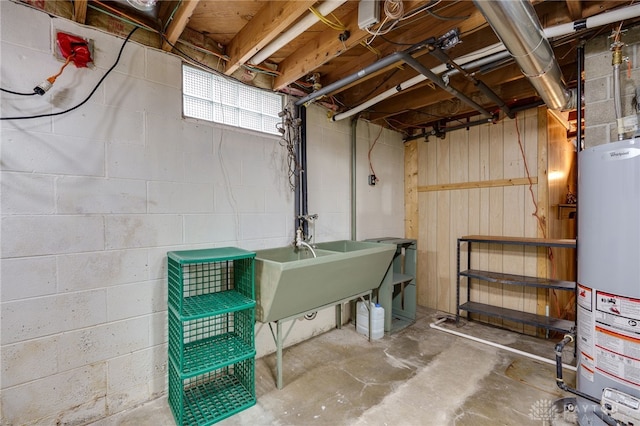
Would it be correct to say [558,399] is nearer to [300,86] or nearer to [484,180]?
[484,180]

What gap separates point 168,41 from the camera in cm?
186

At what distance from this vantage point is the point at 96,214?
5.57 ft

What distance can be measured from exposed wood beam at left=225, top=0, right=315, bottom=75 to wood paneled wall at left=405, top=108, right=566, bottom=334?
2.63 metres

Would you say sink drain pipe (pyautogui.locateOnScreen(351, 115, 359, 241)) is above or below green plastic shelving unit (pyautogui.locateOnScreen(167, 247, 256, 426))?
above

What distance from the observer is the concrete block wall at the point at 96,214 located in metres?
1.49

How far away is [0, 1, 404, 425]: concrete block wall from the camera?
1487 mm

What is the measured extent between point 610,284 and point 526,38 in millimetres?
1338

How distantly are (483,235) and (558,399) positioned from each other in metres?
1.75

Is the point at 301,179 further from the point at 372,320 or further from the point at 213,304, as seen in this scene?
the point at 372,320

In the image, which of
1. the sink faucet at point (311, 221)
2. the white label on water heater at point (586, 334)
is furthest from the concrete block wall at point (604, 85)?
the sink faucet at point (311, 221)

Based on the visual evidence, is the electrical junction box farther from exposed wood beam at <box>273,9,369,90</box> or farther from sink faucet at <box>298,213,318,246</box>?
sink faucet at <box>298,213,318,246</box>

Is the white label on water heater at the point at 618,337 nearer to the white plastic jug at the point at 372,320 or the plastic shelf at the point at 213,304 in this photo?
the white plastic jug at the point at 372,320

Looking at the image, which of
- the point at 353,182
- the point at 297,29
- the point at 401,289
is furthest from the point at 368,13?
the point at 401,289

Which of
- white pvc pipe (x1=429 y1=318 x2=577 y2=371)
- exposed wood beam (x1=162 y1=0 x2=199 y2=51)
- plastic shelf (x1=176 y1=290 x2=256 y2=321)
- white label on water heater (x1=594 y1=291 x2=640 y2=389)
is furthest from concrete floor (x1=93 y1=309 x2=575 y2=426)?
exposed wood beam (x1=162 y1=0 x2=199 y2=51)
